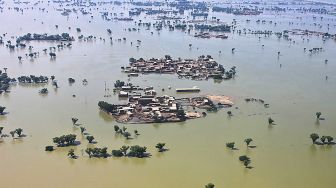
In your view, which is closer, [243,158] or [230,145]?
[243,158]

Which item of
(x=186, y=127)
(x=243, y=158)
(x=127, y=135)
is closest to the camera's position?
(x=243, y=158)

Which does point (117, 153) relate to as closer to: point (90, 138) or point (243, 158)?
point (90, 138)

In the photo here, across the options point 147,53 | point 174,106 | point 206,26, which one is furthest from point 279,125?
point 206,26

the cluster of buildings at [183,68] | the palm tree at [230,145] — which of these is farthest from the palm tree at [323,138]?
the cluster of buildings at [183,68]

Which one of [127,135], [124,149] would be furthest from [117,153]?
[127,135]

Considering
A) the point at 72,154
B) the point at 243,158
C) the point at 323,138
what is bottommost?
the point at 72,154

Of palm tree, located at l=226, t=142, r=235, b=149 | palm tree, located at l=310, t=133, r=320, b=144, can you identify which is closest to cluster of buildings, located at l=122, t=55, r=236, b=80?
palm tree, located at l=310, t=133, r=320, b=144

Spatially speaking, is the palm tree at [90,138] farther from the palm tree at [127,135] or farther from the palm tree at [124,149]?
the palm tree at [124,149]

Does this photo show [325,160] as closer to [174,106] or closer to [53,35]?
[174,106]
